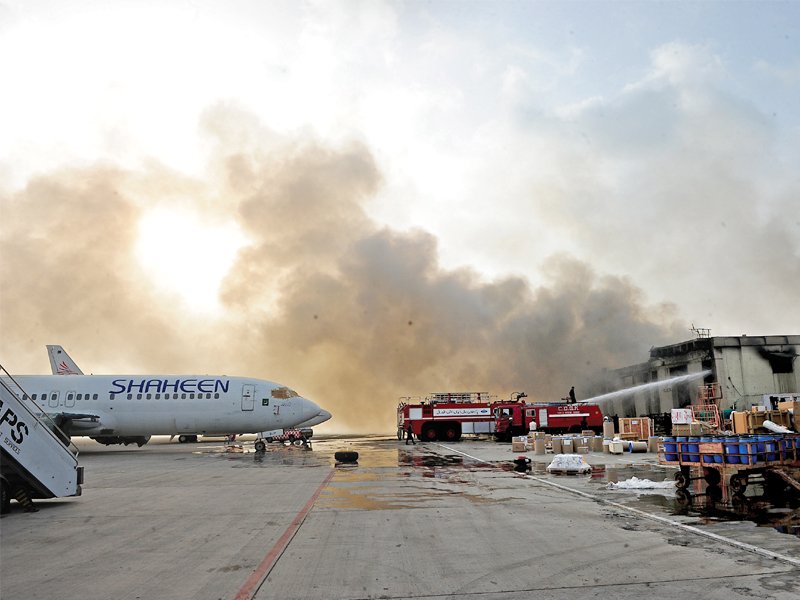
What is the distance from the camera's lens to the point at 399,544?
7.76 metres

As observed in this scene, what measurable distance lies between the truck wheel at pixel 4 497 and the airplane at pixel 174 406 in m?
17.3

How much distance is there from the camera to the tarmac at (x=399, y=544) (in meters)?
5.88

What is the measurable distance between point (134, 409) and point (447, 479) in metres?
20.0

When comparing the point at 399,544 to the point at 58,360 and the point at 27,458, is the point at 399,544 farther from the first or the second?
the point at 58,360

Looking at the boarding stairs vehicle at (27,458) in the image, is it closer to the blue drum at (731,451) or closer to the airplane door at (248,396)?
the blue drum at (731,451)

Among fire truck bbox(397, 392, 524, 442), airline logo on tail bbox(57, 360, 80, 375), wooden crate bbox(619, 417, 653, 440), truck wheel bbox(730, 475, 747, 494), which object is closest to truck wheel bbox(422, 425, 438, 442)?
fire truck bbox(397, 392, 524, 442)

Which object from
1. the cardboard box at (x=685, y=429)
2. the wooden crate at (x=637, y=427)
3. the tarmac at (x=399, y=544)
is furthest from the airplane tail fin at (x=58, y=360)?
the cardboard box at (x=685, y=429)

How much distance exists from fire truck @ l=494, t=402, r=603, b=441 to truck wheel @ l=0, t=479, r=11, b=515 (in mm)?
30069

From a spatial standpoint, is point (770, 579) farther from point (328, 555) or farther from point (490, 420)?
point (490, 420)

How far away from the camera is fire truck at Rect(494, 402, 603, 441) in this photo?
3656 centimetres

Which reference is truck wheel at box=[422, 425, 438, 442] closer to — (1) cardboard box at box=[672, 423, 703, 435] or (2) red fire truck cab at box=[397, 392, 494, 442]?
(2) red fire truck cab at box=[397, 392, 494, 442]

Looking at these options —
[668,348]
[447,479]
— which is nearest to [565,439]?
[447,479]

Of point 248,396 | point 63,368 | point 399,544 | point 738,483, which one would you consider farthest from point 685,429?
point 63,368

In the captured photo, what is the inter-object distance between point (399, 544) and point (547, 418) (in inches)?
1211
